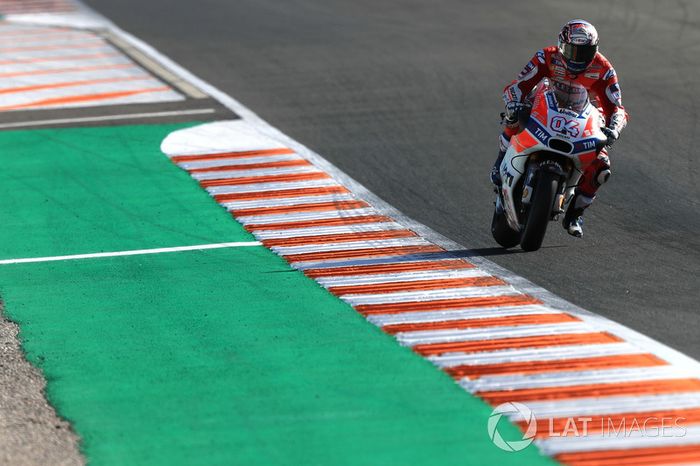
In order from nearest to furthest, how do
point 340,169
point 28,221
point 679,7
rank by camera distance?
point 28,221, point 340,169, point 679,7

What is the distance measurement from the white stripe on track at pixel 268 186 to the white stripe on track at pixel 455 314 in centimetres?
420

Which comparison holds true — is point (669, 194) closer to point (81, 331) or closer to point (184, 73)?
point (81, 331)

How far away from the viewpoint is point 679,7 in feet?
77.4

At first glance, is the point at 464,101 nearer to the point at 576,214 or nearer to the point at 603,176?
the point at 576,214

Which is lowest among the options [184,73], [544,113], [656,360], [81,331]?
[184,73]

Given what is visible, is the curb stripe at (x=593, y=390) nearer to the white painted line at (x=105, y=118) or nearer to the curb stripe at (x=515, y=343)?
the curb stripe at (x=515, y=343)

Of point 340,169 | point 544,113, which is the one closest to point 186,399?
point 544,113

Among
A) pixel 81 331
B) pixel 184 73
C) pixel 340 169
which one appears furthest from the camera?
pixel 184 73

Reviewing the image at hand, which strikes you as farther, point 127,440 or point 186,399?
point 186,399

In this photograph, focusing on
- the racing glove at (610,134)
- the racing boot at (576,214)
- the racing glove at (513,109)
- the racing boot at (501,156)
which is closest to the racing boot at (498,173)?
the racing boot at (501,156)

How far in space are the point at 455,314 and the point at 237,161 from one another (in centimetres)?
577

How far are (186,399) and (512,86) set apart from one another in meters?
4.66

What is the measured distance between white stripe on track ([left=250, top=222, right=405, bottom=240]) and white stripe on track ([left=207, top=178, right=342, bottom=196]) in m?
1.53

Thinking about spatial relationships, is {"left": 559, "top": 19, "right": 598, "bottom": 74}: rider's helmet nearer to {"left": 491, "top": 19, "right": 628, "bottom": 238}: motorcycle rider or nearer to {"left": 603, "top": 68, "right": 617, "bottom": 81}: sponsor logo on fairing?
{"left": 491, "top": 19, "right": 628, "bottom": 238}: motorcycle rider
